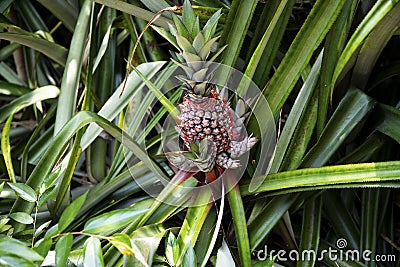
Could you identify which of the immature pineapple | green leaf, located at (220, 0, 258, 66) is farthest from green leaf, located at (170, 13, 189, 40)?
green leaf, located at (220, 0, 258, 66)

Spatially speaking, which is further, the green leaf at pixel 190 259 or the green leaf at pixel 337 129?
the green leaf at pixel 337 129

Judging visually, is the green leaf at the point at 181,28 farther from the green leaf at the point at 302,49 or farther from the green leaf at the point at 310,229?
the green leaf at the point at 310,229

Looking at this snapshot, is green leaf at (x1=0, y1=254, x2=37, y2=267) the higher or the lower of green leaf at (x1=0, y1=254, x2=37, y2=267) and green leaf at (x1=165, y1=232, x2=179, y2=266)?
the lower

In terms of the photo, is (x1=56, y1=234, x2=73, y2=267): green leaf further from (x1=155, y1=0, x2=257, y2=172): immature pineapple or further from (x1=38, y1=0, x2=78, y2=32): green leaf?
(x1=38, y1=0, x2=78, y2=32): green leaf

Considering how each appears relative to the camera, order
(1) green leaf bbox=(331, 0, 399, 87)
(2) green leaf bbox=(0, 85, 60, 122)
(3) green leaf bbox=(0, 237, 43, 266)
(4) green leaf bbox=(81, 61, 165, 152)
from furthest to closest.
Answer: (2) green leaf bbox=(0, 85, 60, 122)
(4) green leaf bbox=(81, 61, 165, 152)
(1) green leaf bbox=(331, 0, 399, 87)
(3) green leaf bbox=(0, 237, 43, 266)

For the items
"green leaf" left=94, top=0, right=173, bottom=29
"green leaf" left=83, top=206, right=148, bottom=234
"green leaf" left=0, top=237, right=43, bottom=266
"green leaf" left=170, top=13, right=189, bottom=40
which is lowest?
"green leaf" left=0, top=237, right=43, bottom=266

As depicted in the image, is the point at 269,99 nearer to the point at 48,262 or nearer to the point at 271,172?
the point at 271,172

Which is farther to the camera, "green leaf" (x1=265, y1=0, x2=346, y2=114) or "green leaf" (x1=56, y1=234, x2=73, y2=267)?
"green leaf" (x1=265, y1=0, x2=346, y2=114)

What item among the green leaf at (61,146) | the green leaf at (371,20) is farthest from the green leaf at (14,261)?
the green leaf at (371,20)
